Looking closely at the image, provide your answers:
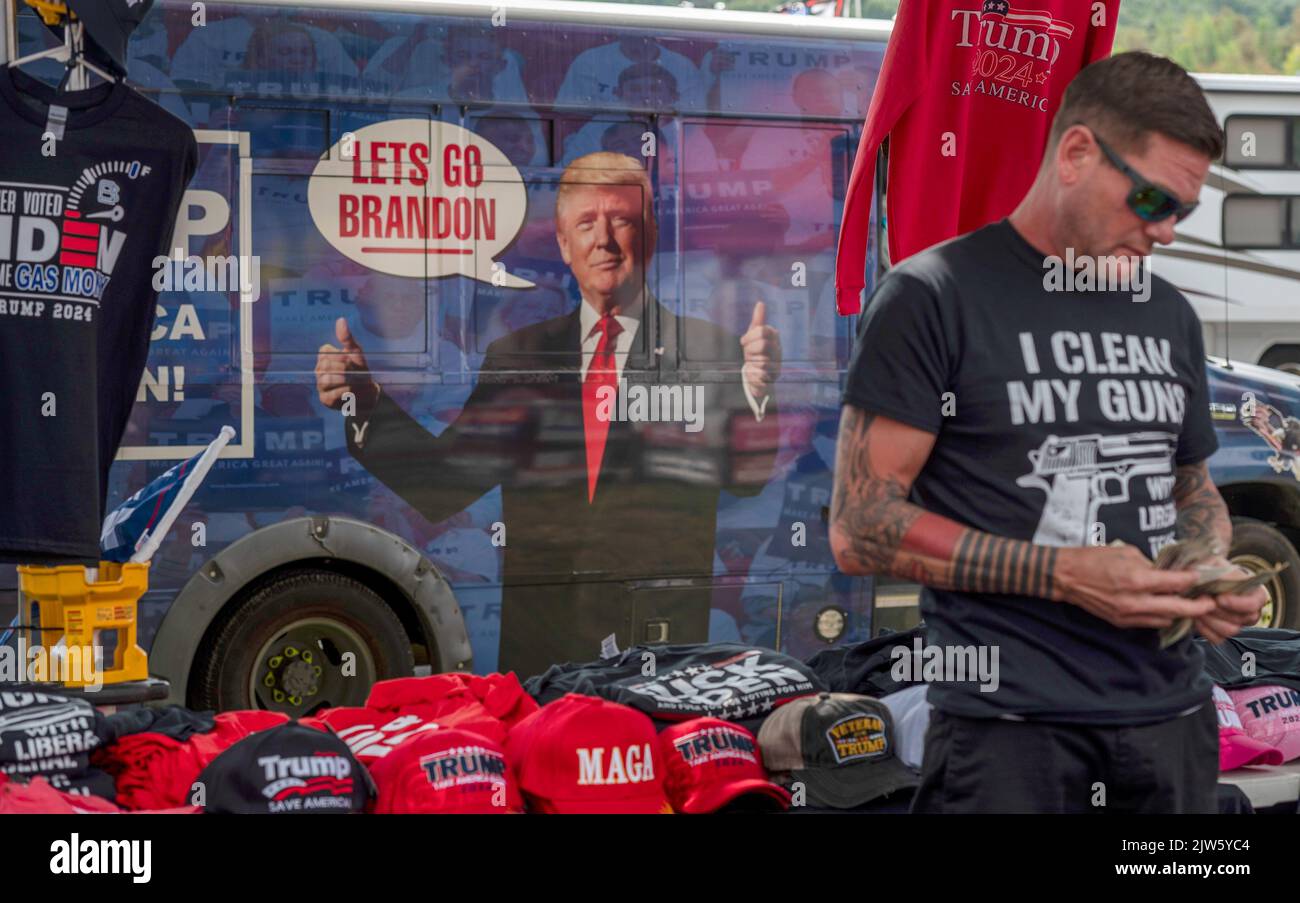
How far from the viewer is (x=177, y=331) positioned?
6375 millimetres

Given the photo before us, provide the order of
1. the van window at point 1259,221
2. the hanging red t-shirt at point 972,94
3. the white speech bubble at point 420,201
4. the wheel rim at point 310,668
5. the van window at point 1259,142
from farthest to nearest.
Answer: the van window at point 1259,221, the van window at point 1259,142, the wheel rim at point 310,668, the white speech bubble at point 420,201, the hanging red t-shirt at point 972,94

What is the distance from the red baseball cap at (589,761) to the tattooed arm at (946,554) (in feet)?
4.30

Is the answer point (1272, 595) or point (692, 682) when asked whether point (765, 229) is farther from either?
point (1272, 595)

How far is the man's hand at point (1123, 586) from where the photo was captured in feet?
7.98

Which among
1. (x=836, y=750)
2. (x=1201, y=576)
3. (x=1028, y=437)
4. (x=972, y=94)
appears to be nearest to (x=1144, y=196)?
(x=1028, y=437)

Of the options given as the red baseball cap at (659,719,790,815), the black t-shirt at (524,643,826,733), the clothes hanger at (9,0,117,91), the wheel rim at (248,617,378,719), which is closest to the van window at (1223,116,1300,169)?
the wheel rim at (248,617,378,719)

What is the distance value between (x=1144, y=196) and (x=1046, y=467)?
48cm

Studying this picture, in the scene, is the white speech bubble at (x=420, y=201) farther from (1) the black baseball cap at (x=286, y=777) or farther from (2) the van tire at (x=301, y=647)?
(1) the black baseball cap at (x=286, y=777)

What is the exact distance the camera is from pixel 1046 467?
2.57 m

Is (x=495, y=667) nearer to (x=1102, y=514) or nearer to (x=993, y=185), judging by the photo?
(x=993, y=185)

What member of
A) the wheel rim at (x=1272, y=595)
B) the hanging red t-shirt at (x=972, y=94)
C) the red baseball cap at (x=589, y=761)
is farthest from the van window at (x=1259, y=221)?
A: the red baseball cap at (x=589, y=761)

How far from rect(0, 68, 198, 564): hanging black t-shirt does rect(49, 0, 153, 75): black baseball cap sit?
103 mm
